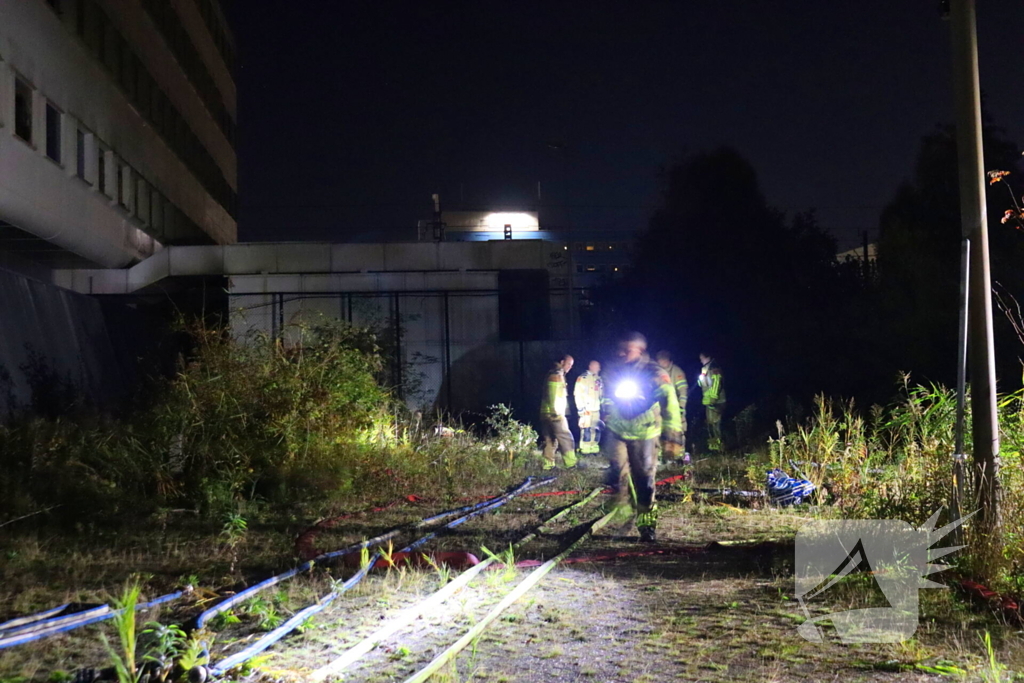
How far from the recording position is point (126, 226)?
23828mm

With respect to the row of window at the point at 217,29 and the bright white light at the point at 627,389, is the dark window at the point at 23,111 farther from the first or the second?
the row of window at the point at 217,29

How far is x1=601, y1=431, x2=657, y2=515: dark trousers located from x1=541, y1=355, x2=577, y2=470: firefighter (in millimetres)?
5399

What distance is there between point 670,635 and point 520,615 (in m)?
0.96

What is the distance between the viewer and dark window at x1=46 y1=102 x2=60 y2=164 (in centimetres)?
1861

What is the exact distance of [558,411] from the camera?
49.7 feet

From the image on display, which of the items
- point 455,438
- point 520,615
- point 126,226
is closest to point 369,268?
point 126,226

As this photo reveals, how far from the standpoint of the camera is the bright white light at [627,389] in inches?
356

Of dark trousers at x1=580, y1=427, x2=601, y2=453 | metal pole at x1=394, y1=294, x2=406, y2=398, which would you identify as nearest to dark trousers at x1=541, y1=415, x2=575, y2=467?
dark trousers at x1=580, y1=427, x2=601, y2=453

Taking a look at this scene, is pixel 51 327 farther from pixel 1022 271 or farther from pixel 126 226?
pixel 1022 271

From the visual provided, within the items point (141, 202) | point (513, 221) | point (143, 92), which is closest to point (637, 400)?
point (141, 202)

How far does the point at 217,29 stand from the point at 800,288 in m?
23.8

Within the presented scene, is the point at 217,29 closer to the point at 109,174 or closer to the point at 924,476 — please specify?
the point at 109,174

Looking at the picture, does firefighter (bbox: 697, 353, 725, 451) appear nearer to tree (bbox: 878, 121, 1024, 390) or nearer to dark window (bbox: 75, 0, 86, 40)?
tree (bbox: 878, 121, 1024, 390)

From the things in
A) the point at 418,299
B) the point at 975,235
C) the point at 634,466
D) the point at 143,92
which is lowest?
the point at 634,466
